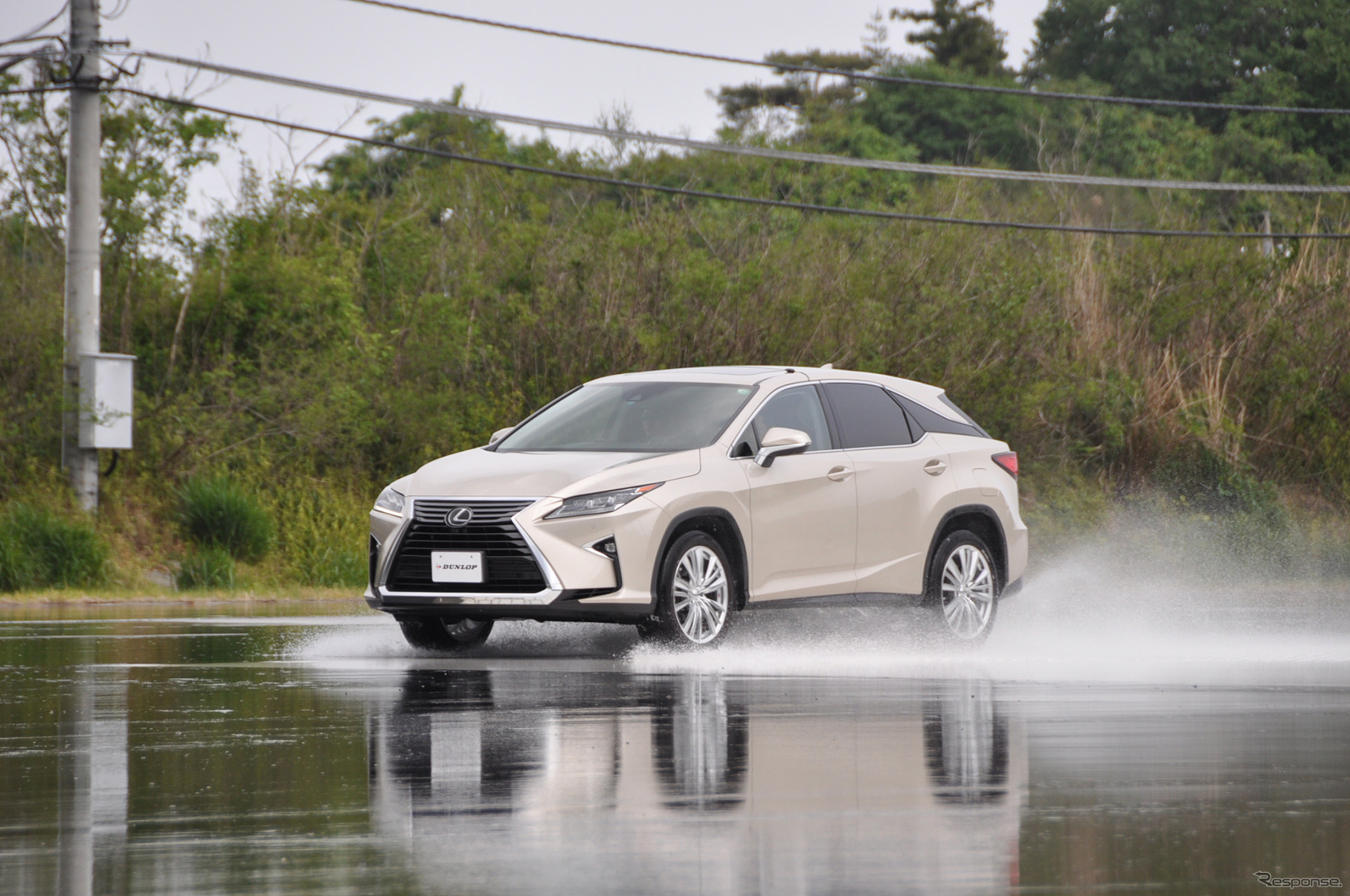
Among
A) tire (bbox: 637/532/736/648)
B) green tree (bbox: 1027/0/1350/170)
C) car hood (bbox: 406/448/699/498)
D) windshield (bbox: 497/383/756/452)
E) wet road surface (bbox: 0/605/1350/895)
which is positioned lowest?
wet road surface (bbox: 0/605/1350/895)

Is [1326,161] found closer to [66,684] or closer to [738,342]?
[738,342]

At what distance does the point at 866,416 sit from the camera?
12.6 m

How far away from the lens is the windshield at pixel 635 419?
11.7 m

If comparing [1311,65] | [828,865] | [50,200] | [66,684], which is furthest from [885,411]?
[1311,65]

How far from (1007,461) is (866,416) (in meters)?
1.51

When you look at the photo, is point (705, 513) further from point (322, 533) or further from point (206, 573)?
point (322, 533)

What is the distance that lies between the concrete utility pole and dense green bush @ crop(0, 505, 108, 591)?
88 centimetres

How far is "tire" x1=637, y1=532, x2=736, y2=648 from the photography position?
1081 cm

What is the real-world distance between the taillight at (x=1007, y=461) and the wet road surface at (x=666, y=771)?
6.81 feet

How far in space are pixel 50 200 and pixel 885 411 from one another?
1483 centimetres

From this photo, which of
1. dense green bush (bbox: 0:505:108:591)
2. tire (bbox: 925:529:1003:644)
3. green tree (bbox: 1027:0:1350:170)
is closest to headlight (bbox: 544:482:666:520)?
tire (bbox: 925:529:1003:644)

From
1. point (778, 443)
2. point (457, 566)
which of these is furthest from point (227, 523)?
point (778, 443)

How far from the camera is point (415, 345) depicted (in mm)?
24594

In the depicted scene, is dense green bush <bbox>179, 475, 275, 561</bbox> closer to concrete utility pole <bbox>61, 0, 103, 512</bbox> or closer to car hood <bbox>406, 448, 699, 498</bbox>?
concrete utility pole <bbox>61, 0, 103, 512</bbox>
